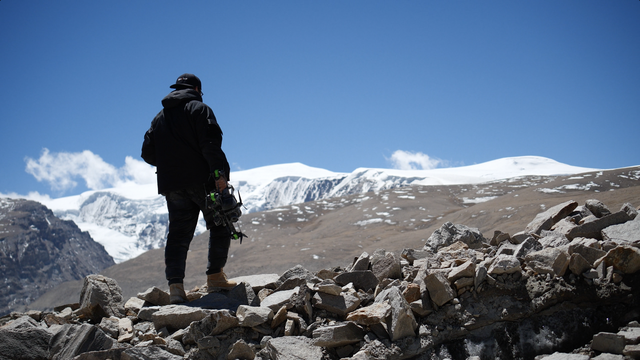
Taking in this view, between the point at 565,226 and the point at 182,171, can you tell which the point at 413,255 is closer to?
the point at 565,226

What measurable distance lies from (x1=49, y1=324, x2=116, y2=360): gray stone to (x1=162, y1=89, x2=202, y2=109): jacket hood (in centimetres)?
237

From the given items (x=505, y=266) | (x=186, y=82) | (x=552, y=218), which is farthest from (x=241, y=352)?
(x=552, y=218)

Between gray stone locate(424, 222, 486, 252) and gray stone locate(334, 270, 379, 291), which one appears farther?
gray stone locate(424, 222, 486, 252)

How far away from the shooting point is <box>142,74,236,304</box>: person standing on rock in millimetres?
4469

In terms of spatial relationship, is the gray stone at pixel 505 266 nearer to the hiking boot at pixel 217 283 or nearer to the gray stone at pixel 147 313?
the hiking boot at pixel 217 283

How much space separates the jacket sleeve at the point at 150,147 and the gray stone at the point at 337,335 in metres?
2.82

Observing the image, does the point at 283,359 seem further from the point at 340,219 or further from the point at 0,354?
the point at 340,219

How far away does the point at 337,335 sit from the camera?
339 centimetres

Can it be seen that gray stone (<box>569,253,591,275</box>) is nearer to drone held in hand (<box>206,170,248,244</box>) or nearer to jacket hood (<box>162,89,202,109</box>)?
drone held in hand (<box>206,170,248,244</box>)

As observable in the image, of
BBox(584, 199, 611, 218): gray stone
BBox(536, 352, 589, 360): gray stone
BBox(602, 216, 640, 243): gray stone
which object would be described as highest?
BBox(584, 199, 611, 218): gray stone

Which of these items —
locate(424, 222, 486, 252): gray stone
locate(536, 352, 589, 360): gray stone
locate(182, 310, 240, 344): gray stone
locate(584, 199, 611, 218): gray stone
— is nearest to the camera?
locate(536, 352, 589, 360): gray stone

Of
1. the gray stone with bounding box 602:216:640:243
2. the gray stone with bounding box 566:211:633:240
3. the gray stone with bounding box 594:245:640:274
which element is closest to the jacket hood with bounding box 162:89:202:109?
the gray stone with bounding box 594:245:640:274

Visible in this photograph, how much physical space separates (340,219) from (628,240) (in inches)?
1237

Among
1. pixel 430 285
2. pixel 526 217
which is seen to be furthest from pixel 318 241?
pixel 430 285
